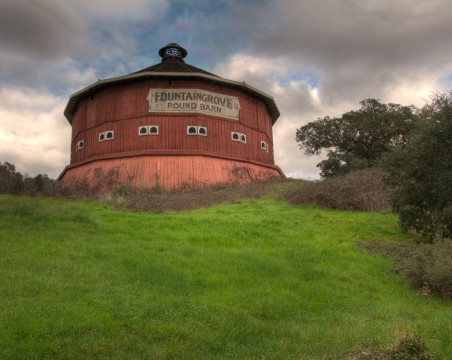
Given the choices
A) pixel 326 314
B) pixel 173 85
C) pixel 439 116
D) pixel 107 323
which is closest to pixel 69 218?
pixel 107 323

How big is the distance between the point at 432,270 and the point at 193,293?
568 centimetres

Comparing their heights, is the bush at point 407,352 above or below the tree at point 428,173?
below

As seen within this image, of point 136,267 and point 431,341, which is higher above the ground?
point 136,267

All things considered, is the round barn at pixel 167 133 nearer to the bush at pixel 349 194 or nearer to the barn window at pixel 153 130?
the barn window at pixel 153 130

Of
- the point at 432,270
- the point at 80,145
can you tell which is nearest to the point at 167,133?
the point at 80,145

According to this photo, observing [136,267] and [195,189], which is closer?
[136,267]

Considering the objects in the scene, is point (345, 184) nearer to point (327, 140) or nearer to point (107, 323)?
point (107, 323)

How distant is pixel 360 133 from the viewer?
39312mm

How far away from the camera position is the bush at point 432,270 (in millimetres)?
10320

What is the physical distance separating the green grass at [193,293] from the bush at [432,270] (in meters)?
0.42

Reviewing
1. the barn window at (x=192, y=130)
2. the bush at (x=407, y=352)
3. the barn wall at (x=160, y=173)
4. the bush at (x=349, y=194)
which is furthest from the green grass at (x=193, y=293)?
the barn window at (x=192, y=130)

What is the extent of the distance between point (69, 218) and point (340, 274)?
895 centimetres

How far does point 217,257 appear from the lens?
11.5 meters

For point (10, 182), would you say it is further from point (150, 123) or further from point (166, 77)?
point (166, 77)
